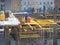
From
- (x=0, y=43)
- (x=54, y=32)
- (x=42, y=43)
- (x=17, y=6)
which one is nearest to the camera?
(x=54, y=32)

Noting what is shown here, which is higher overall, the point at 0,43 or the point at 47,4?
the point at 47,4

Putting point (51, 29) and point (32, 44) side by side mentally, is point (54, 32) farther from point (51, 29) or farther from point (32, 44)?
point (32, 44)

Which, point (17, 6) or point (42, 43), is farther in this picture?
point (17, 6)

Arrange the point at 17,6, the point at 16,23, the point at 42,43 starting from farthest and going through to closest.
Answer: the point at 17,6
the point at 42,43
the point at 16,23

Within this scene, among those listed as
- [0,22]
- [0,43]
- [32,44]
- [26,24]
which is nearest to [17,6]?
[0,43]

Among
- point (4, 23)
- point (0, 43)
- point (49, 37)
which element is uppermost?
point (4, 23)

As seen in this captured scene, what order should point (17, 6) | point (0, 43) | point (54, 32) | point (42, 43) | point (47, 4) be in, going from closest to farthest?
point (54, 32) → point (42, 43) → point (0, 43) → point (17, 6) → point (47, 4)

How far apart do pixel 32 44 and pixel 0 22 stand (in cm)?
257

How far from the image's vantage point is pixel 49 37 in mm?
5520

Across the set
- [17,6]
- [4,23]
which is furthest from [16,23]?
[17,6]

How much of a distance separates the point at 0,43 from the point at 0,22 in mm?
3280

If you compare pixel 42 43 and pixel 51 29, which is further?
pixel 42 43

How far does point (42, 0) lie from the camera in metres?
12.8

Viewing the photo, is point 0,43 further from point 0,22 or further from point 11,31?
point 0,22
